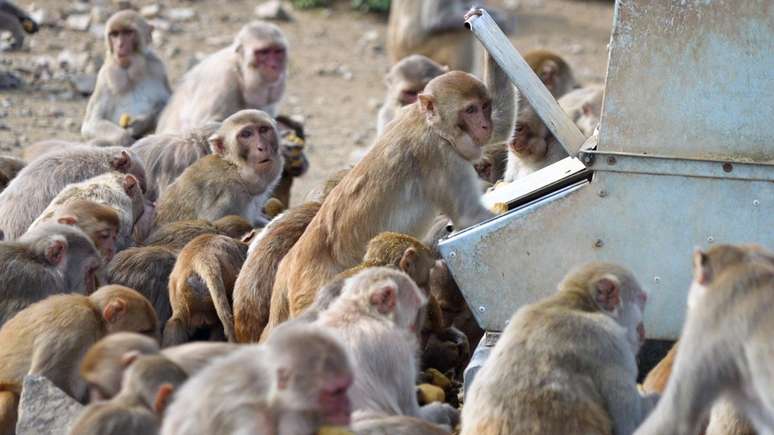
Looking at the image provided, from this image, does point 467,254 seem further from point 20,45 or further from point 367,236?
point 20,45

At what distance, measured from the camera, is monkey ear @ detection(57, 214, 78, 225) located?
7.62m

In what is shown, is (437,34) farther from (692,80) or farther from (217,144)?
(692,80)

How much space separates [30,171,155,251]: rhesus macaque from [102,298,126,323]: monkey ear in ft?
4.73

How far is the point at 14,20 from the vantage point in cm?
1433

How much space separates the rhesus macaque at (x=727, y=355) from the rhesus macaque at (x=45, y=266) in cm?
312

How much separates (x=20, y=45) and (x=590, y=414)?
1049 cm

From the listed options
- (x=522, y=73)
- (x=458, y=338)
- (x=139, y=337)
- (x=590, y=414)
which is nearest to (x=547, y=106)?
(x=522, y=73)

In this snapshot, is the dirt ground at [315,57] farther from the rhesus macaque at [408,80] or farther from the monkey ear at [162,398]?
the monkey ear at [162,398]

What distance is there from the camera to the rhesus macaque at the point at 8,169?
373 inches

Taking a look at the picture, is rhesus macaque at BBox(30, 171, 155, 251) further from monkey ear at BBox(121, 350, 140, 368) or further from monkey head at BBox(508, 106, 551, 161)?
monkey ear at BBox(121, 350, 140, 368)

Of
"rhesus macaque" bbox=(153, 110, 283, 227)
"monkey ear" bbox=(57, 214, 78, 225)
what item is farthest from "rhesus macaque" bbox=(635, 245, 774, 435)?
"rhesus macaque" bbox=(153, 110, 283, 227)

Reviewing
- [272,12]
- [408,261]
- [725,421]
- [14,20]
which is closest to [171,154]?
[408,261]

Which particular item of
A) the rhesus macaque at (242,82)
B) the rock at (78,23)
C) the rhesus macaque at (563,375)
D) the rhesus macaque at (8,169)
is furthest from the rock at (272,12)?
the rhesus macaque at (563,375)

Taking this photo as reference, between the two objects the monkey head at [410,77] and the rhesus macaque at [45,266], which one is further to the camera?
the monkey head at [410,77]
